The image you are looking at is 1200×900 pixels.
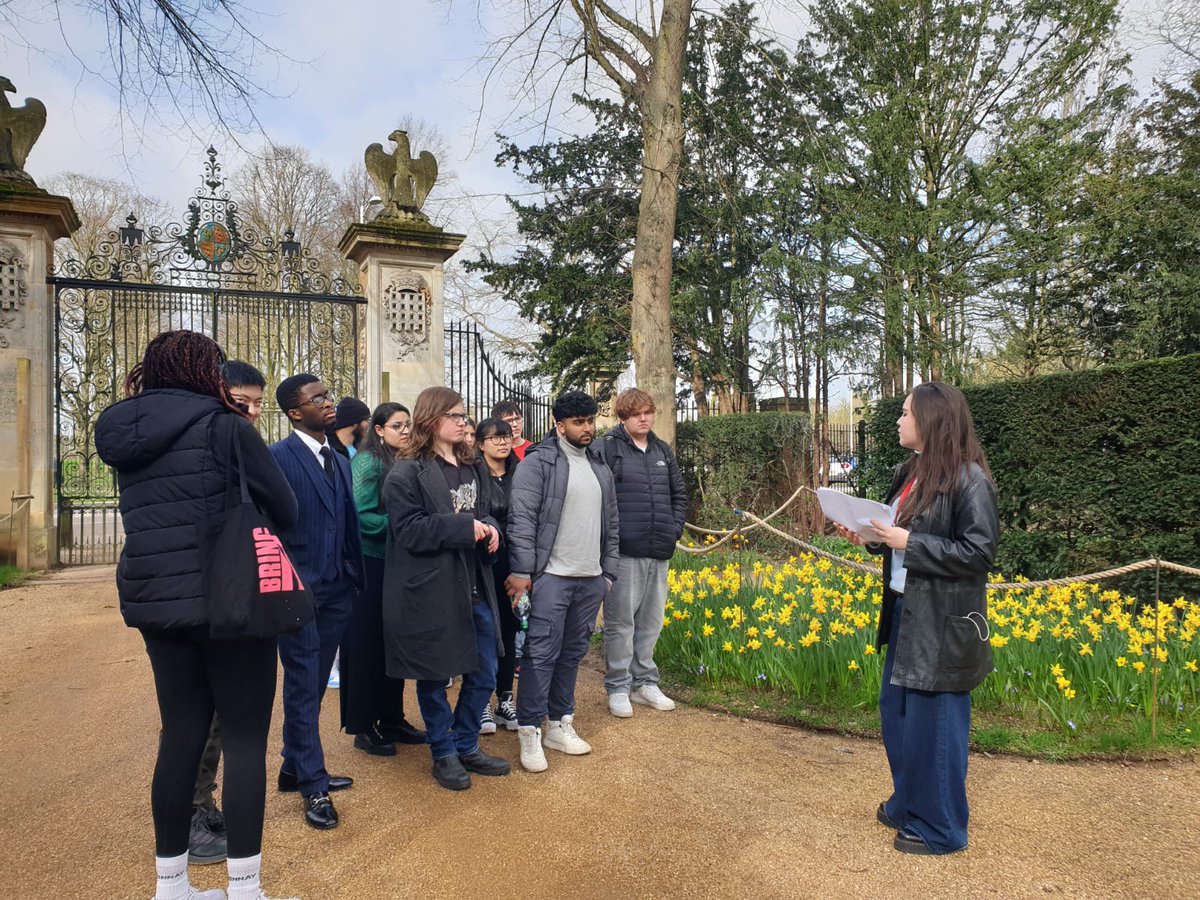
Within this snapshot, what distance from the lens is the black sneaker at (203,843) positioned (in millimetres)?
3084

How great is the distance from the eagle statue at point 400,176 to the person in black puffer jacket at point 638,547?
6418 millimetres

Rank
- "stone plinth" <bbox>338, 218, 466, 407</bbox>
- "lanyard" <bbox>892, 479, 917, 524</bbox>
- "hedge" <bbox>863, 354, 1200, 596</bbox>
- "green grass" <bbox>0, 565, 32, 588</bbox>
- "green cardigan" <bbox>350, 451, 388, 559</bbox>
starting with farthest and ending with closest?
"stone plinth" <bbox>338, 218, 466, 407</bbox> < "green grass" <bbox>0, 565, 32, 588</bbox> < "hedge" <bbox>863, 354, 1200, 596</bbox> < "green cardigan" <bbox>350, 451, 388, 559</bbox> < "lanyard" <bbox>892, 479, 917, 524</bbox>

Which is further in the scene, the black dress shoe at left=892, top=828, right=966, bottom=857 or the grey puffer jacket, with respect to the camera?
the grey puffer jacket

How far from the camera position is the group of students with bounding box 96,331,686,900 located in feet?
8.23

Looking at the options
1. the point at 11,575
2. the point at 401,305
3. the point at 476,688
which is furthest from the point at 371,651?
the point at 11,575

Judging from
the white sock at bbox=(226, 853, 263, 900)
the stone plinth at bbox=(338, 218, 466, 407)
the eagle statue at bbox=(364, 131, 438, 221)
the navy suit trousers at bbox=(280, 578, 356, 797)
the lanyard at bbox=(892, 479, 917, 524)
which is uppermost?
the eagle statue at bbox=(364, 131, 438, 221)

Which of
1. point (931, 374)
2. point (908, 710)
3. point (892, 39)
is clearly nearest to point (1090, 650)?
point (908, 710)

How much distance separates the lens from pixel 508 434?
15.0 feet

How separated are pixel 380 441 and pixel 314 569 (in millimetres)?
1134

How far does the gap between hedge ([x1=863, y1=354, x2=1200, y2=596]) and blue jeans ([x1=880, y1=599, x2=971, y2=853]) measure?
422cm

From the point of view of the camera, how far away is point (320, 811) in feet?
11.2

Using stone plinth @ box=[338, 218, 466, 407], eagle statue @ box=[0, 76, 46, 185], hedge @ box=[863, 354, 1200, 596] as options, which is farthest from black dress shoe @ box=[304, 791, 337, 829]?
eagle statue @ box=[0, 76, 46, 185]

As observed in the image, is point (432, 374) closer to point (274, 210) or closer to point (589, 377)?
point (589, 377)

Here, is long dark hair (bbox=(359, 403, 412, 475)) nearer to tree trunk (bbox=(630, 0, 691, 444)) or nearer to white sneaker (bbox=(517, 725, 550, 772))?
white sneaker (bbox=(517, 725, 550, 772))
